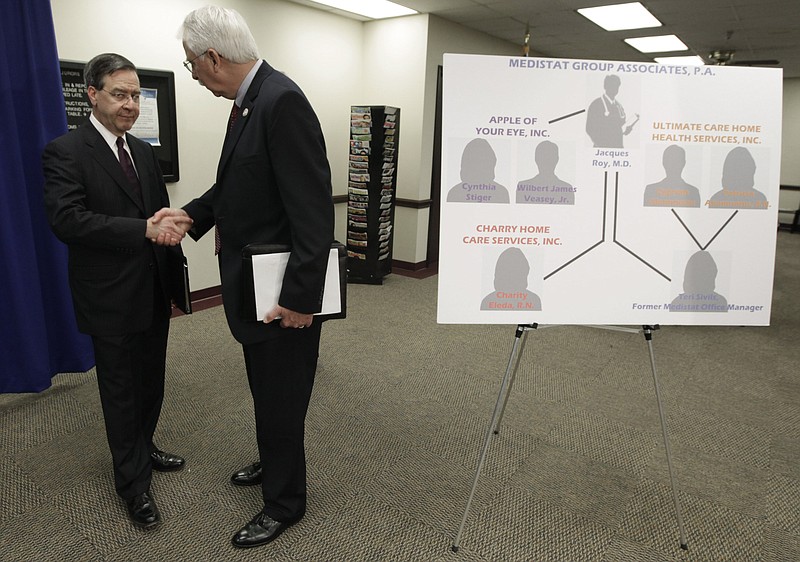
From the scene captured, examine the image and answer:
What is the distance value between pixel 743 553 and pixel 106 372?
2151 millimetres

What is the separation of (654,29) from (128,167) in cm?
512

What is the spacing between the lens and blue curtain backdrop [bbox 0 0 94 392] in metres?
2.36

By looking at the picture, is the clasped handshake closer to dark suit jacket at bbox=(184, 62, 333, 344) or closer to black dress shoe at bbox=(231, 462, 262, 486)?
dark suit jacket at bbox=(184, 62, 333, 344)

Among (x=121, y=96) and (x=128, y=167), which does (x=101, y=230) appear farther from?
(x=121, y=96)

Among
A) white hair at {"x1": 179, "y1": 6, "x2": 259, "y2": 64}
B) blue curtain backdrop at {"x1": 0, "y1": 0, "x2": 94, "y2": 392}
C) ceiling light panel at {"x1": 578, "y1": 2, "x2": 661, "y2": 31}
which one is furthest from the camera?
ceiling light panel at {"x1": 578, "y1": 2, "x2": 661, "y2": 31}

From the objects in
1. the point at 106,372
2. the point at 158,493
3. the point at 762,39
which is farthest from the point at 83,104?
the point at 762,39

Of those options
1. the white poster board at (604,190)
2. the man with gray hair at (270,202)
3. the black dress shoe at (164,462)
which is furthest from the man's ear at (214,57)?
the black dress shoe at (164,462)

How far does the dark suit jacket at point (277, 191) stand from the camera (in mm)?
1418

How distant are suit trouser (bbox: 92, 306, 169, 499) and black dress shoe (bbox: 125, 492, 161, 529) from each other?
0.08 ft

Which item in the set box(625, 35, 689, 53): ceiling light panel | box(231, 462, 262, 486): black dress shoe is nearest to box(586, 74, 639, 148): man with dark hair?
box(231, 462, 262, 486): black dress shoe

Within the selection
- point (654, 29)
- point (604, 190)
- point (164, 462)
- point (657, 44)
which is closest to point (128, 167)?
point (164, 462)

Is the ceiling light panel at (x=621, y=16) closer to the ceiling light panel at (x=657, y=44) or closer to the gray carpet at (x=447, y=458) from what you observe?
the ceiling light panel at (x=657, y=44)

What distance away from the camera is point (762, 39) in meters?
5.46

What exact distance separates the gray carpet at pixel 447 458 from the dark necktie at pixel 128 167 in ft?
3.55
